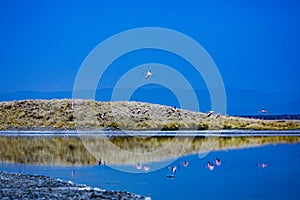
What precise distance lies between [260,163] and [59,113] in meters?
77.4

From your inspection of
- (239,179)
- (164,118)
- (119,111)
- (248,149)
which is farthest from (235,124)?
(239,179)

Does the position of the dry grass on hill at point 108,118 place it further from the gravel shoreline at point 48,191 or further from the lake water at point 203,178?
the gravel shoreline at point 48,191

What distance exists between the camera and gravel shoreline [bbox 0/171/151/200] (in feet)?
63.9

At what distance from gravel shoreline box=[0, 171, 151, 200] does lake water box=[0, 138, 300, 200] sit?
157 centimetres

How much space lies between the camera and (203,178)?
28266 millimetres

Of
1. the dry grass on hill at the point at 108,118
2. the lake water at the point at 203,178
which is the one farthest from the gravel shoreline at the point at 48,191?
the dry grass on hill at the point at 108,118

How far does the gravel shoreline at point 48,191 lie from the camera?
19.5 metres

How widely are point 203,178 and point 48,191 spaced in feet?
32.6

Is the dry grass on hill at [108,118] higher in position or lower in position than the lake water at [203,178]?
higher

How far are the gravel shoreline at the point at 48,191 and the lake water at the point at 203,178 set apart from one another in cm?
157

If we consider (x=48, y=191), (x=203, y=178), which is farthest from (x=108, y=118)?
(x=48, y=191)

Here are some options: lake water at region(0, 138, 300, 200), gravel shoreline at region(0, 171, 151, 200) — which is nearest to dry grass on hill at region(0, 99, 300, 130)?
lake water at region(0, 138, 300, 200)

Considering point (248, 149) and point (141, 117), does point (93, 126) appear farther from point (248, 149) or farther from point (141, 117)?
point (248, 149)

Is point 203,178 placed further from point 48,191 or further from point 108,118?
point 108,118
